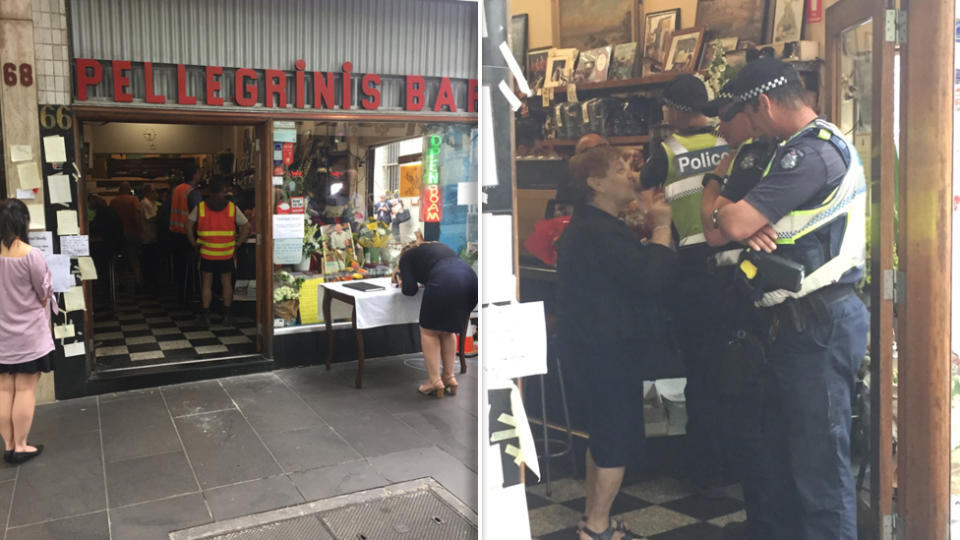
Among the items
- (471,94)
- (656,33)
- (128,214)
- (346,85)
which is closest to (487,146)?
(656,33)

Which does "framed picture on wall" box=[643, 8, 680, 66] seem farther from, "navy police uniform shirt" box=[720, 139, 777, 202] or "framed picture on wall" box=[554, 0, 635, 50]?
"navy police uniform shirt" box=[720, 139, 777, 202]

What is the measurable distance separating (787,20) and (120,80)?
5.18 m

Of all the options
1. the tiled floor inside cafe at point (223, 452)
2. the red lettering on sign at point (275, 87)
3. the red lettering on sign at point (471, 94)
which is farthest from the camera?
the red lettering on sign at point (471, 94)

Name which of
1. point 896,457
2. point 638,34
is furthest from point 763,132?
point 896,457

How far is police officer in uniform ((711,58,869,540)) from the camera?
7.57 ft

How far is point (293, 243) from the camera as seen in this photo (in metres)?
A: 6.91

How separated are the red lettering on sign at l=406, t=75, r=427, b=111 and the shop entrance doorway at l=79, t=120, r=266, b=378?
141cm

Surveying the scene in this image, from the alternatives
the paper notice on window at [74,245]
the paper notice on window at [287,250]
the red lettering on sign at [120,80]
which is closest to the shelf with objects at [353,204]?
the paper notice on window at [287,250]

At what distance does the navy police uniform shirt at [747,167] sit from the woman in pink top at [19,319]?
3.96 meters

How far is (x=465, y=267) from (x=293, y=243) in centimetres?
181

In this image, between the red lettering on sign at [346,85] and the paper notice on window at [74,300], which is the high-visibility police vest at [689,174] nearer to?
the red lettering on sign at [346,85]

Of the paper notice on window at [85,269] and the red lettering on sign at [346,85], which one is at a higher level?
the red lettering on sign at [346,85]

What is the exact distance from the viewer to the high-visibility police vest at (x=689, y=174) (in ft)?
7.27

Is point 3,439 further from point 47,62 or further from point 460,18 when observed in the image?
point 460,18
